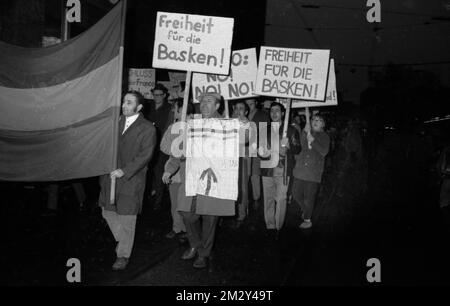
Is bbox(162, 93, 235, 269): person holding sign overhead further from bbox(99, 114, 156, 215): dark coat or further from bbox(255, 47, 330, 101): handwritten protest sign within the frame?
bbox(255, 47, 330, 101): handwritten protest sign

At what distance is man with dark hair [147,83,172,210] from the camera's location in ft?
27.1

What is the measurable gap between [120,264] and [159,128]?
3757mm

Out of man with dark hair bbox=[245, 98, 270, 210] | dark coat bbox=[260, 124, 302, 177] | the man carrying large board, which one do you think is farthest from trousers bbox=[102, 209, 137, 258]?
man with dark hair bbox=[245, 98, 270, 210]

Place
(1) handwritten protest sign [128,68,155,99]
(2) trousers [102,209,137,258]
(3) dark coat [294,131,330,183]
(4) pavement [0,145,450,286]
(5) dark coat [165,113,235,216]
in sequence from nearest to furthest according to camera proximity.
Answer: (4) pavement [0,145,450,286] → (2) trousers [102,209,137,258] → (5) dark coat [165,113,235,216] → (3) dark coat [294,131,330,183] → (1) handwritten protest sign [128,68,155,99]

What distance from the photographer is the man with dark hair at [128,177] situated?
5027 millimetres

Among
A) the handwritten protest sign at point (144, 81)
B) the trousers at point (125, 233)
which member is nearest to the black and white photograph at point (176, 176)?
the trousers at point (125, 233)

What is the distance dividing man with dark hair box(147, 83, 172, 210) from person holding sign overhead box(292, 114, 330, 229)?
2.41 metres

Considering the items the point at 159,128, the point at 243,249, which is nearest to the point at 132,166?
the point at 243,249

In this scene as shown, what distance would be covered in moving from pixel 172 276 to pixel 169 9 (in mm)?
15607

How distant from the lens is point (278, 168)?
708cm

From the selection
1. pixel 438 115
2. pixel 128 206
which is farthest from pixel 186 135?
pixel 438 115

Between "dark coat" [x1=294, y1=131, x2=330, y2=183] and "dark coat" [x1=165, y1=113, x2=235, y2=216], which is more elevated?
"dark coat" [x1=294, y1=131, x2=330, y2=183]

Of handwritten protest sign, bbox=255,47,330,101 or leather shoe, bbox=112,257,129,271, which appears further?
handwritten protest sign, bbox=255,47,330,101
